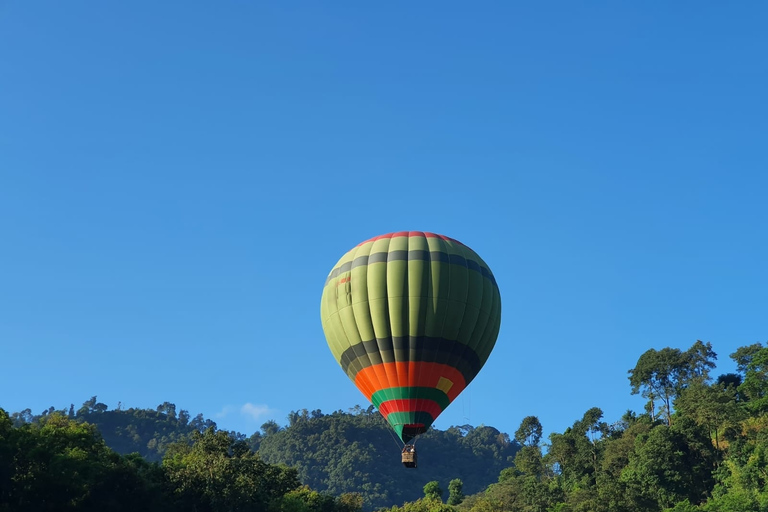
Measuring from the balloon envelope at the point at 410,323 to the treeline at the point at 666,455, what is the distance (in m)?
28.7

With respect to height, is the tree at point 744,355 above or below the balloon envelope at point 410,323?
above

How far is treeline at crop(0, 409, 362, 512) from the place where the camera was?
42750 mm

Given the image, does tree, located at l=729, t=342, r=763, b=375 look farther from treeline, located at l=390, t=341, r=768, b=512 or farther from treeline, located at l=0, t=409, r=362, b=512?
treeline, located at l=0, t=409, r=362, b=512

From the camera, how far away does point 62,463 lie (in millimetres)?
43250

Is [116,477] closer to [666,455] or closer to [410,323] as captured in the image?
[410,323]

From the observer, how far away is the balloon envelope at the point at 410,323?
41.7m

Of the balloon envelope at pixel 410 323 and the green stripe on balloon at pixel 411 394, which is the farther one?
the green stripe on balloon at pixel 411 394

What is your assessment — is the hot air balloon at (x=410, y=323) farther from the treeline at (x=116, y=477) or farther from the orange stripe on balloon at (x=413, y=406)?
the treeline at (x=116, y=477)

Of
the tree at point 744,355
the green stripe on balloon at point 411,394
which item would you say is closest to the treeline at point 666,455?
the tree at point 744,355

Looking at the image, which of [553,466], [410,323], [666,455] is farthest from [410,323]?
[553,466]

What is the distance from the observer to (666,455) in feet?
239

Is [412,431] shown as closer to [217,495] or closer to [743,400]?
[217,495]

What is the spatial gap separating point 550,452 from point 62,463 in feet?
200

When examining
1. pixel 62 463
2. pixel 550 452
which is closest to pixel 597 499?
pixel 550 452
